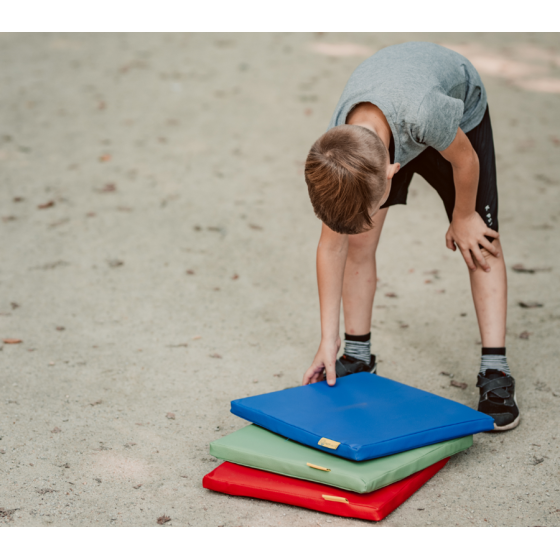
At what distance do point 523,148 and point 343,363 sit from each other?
12.7ft

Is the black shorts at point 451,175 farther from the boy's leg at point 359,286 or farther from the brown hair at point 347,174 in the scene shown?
the brown hair at point 347,174

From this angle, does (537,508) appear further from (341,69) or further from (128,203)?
(341,69)

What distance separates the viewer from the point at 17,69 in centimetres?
686

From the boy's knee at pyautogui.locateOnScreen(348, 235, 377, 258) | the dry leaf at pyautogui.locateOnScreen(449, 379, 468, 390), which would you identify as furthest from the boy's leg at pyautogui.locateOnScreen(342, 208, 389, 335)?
the dry leaf at pyautogui.locateOnScreen(449, 379, 468, 390)

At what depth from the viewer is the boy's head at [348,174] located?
1.69 m

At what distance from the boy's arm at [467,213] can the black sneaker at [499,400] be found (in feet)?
1.38

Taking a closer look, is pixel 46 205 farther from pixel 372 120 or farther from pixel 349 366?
pixel 372 120

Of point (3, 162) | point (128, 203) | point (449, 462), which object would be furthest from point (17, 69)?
point (449, 462)

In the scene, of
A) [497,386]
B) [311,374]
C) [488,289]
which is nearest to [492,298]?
[488,289]

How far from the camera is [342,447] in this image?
1822 millimetres

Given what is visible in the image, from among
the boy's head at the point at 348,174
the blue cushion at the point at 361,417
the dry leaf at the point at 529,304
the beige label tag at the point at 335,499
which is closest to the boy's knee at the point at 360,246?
the blue cushion at the point at 361,417

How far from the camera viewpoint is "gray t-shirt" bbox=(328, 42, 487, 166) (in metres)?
1.85

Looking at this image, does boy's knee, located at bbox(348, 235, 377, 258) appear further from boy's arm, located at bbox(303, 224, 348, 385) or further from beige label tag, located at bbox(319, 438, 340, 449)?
beige label tag, located at bbox(319, 438, 340, 449)

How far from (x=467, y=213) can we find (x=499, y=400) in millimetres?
715
